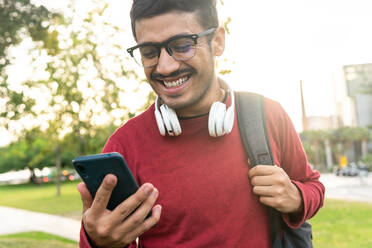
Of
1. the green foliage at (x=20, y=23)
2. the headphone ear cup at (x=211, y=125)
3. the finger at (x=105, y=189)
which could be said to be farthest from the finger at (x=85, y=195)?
the green foliage at (x=20, y=23)

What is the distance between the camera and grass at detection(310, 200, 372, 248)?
9.68 meters

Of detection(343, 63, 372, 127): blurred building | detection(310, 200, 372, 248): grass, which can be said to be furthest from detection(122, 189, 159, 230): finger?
detection(343, 63, 372, 127): blurred building

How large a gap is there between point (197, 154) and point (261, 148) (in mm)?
292

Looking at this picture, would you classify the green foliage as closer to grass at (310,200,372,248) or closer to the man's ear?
the man's ear

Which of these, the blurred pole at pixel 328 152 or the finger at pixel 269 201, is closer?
the finger at pixel 269 201

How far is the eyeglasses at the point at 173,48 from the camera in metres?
1.87

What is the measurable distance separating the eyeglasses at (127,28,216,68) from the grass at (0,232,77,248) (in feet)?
30.5

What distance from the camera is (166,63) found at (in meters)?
1.88

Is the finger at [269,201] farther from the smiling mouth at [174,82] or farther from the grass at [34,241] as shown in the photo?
the grass at [34,241]

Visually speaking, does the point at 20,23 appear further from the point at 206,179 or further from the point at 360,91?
the point at 360,91

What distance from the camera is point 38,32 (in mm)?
7281

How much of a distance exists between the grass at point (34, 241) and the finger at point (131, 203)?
9501 mm

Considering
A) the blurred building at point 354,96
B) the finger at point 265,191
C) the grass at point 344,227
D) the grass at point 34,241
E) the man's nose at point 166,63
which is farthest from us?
the blurred building at point 354,96

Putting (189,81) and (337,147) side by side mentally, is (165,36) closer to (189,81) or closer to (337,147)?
(189,81)
